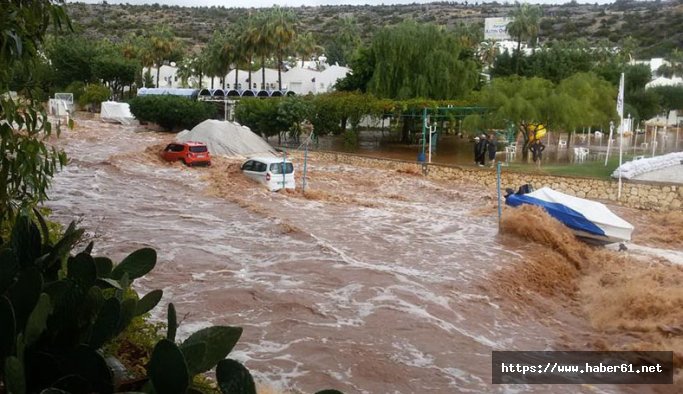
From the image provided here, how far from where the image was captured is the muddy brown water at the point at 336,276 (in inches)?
399

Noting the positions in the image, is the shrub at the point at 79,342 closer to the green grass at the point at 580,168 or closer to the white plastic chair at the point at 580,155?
the green grass at the point at 580,168

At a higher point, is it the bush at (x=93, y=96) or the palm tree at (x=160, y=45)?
the palm tree at (x=160, y=45)

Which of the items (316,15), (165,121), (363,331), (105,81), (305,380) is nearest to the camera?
(305,380)

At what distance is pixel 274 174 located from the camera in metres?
25.2

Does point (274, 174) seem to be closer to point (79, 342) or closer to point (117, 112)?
point (79, 342)

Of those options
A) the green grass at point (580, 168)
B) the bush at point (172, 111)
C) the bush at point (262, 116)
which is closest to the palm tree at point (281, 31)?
the bush at point (172, 111)

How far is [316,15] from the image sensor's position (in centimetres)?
17150

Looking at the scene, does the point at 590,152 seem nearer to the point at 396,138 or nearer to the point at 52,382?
the point at 396,138

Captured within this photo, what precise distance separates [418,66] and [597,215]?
27174 millimetres

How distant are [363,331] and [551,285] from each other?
19.3 feet

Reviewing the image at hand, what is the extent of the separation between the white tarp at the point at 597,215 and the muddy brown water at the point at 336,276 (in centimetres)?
190

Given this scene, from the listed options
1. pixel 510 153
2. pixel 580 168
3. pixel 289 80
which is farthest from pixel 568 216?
pixel 289 80

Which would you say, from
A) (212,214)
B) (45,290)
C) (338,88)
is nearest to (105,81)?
(338,88)

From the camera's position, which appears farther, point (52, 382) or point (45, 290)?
point (45, 290)
